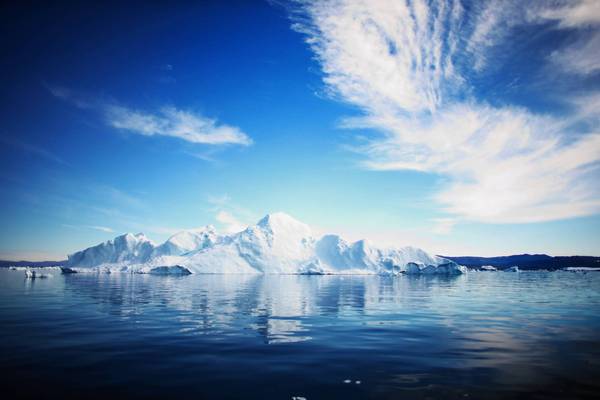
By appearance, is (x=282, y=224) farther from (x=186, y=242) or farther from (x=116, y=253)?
(x=116, y=253)

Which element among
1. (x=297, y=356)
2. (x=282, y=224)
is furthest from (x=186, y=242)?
(x=297, y=356)

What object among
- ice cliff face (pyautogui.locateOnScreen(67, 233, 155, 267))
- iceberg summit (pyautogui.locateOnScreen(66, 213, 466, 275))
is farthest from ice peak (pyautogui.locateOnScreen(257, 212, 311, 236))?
ice cliff face (pyautogui.locateOnScreen(67, 233, 155, 267))

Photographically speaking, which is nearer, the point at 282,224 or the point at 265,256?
the point at 265,256

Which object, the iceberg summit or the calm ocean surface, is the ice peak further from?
the calm ocean surface

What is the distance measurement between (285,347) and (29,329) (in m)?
10.3

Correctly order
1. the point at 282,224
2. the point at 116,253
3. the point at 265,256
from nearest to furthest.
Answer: the point at 265,256 → the point at 282,224 → the point at 116,253

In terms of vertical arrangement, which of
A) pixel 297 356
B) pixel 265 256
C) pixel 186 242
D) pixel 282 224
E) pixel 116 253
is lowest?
pixel 297 356

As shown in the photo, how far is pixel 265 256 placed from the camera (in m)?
113

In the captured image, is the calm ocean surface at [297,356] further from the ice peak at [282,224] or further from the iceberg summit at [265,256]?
the ice peak at [282,224]

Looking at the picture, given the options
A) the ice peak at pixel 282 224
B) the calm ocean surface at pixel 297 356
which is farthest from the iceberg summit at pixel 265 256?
the calm ocean surface at pixel 297 356

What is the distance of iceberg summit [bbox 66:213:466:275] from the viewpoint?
10569cm

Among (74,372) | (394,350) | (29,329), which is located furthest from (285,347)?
(29,329)

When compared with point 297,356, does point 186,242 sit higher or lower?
higher

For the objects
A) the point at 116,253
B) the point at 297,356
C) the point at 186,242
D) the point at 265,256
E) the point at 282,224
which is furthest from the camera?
the point at 186,242
